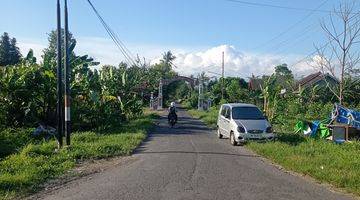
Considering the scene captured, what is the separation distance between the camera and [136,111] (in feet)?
120

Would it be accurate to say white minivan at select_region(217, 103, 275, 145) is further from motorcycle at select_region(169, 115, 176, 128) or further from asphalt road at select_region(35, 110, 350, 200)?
motorcycle at select_region(169, 115, 176, 128)

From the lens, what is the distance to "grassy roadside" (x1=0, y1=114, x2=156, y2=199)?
35.1 ft

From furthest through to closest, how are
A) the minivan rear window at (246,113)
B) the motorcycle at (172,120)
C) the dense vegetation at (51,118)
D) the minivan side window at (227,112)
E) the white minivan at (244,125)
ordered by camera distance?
the motorcycle at (172,120) < the minivan side window at (227,112) < the minivan rear window at (246,113) < the white minivan at (244,125) < the dense vegetation at (51,118)

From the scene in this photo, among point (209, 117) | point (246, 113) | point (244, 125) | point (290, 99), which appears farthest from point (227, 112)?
point (290, 99)

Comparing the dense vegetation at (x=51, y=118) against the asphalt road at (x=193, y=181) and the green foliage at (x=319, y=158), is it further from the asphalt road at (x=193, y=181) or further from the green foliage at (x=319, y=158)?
the green foliage at (x=319, y=158)

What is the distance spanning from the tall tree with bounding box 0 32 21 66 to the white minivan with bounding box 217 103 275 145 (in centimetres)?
7724

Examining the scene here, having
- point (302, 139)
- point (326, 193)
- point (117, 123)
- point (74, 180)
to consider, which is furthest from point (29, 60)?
point (326, 193)

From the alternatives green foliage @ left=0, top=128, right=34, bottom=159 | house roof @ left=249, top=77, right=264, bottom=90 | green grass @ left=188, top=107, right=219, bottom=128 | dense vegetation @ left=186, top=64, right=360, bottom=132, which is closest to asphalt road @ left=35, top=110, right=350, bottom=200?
green foliage @ left=0, top=128, right=34, bottom=159

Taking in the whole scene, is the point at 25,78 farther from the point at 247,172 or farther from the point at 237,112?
the point at 247,172

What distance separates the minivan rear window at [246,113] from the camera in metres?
21.4

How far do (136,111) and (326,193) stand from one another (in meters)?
26.8

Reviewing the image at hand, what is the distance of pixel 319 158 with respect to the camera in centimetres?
1504

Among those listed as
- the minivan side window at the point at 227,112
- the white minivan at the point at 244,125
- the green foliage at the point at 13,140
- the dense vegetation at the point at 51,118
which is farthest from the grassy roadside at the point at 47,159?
the minivan side window at the point at 227,112

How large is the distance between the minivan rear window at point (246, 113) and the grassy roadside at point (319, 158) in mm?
1409
